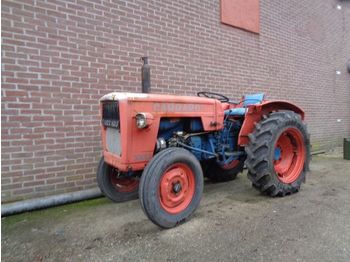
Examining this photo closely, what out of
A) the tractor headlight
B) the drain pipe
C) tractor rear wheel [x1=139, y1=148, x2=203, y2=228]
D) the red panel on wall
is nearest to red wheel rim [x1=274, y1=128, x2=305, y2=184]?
tractor rear wheel [x1=139, y1=148, x2=203, y2=228]

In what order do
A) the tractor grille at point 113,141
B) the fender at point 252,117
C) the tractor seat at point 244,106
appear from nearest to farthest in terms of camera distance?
the tractor grille at point 113,141 → the fender at point 252,117 → the tractor seat at point 244,106

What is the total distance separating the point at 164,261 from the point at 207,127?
1.59 metres

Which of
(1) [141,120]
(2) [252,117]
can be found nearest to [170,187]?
(1) [141,120]

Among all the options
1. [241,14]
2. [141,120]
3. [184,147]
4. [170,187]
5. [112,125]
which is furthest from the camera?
[241,14]

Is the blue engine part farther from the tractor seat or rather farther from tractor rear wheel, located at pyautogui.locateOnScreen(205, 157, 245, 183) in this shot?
tractor rear wheel, located at pyautogui.locateOnScreen(205, 157, 245, 183)

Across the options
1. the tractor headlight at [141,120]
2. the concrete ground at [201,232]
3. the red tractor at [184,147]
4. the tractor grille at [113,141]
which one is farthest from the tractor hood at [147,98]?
the concrete ground at [201,232]

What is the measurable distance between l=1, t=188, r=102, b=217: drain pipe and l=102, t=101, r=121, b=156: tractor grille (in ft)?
3.07

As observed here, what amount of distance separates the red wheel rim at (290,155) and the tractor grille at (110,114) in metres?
2.16

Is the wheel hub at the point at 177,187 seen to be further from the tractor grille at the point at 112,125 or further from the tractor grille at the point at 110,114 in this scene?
the tractor grille at the point at 110,114

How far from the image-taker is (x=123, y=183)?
3.57m

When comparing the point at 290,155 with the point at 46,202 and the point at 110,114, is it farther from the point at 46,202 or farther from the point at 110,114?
the point at 46,202

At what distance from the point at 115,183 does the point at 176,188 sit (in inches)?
39.9

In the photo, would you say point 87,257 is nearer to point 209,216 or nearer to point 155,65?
Result: point 209,216

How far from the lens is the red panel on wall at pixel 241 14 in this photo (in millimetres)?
5484
